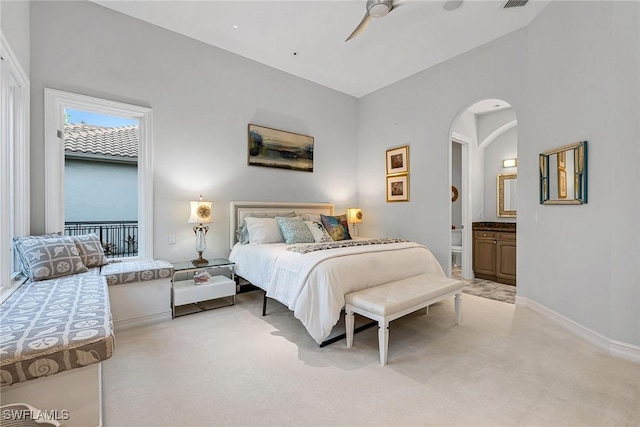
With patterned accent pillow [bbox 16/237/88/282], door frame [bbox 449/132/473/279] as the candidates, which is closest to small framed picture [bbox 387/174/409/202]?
door frame [bbox 449/132/473/279]

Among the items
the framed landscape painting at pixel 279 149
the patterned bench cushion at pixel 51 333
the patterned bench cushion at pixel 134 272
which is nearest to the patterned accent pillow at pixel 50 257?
the patterned bench cushion at pixel 134 272

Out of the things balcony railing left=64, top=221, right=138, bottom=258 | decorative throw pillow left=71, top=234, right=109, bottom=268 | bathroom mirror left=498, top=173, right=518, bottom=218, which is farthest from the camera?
balcony railing left=64, top=221, right=138, bottom=258

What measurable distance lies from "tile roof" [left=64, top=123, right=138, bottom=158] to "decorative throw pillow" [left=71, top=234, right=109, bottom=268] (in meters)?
2.56

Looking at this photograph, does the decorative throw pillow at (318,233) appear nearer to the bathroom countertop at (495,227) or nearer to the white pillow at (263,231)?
the white pillow at (263,231)

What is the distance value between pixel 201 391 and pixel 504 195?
18.1ft

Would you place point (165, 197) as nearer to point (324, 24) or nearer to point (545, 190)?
point (324, 24)

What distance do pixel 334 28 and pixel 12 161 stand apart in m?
3.55

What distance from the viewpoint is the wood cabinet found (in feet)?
14.6

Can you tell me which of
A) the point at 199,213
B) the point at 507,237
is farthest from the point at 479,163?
the point at 199,213

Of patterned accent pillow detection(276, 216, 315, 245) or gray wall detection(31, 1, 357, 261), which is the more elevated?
gray wall detection(31, 1, 357, 261)

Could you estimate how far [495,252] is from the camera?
467cm

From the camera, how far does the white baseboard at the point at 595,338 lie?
7.50 feet

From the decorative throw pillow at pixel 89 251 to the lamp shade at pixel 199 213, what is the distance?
0.97 m

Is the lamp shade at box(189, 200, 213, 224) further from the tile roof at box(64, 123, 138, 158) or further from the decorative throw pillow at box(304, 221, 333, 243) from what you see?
the tile roof at box(64, 123, 138, 158)
